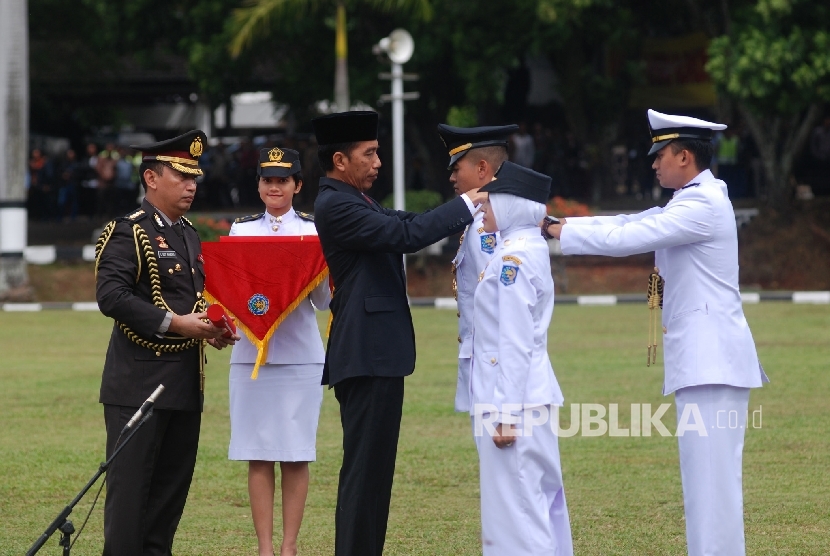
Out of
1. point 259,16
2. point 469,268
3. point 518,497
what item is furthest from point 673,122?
point 259,16

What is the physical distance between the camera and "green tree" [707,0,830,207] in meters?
22.4

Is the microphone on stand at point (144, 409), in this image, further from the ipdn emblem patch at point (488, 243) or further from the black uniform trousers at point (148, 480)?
the ipdn emblem patch at point (488, 243)

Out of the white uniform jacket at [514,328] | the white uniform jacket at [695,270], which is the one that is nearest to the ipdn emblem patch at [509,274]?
the white uniform jacket at [514,328]

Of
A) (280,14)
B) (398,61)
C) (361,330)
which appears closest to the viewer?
(361,330)

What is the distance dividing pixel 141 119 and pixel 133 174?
9.18 meters

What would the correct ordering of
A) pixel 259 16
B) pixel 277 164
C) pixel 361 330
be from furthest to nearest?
pixel 259 16, pixel 277 164, pixel 361 330

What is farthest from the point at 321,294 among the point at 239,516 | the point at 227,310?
the point at 239,516

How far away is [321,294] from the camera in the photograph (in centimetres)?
677

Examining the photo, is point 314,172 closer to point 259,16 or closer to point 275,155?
point 259,16

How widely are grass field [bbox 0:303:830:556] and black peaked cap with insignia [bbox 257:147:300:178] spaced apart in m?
2.02

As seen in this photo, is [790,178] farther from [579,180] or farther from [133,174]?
[133,174]

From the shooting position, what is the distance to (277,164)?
711cm

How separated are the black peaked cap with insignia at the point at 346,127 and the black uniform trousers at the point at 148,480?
1439 mm

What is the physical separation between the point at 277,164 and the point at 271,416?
1.36 metres
